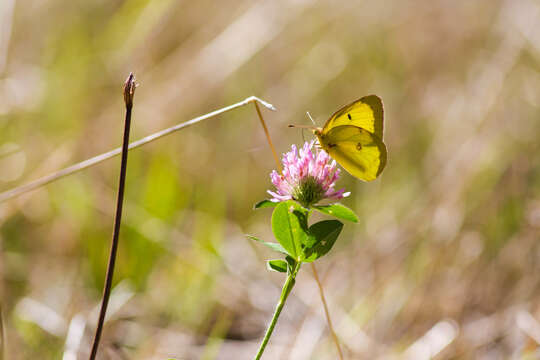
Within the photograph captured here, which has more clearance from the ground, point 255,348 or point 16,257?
point 16,257

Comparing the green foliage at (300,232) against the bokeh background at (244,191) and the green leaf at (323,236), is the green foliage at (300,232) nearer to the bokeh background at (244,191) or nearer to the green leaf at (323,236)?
the green leaf at (323,236)

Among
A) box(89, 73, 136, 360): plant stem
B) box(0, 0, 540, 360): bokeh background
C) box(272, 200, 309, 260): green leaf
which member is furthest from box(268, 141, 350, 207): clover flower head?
box(0, 0, 540, 360): bokeh background

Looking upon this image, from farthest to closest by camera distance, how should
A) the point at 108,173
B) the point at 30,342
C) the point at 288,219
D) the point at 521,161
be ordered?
the point at 108,173, the point at 521,161, the point at 30,342, the point at 288,219

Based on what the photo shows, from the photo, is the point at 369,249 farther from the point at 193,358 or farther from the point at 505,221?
the point at 193,358

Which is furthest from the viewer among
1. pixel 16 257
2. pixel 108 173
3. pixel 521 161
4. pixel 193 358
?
pixel 108 173

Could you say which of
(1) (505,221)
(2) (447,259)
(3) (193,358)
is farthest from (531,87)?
(3) (193,358)

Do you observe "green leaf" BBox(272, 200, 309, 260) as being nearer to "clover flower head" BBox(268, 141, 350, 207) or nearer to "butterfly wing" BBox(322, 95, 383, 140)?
"clover flower head" BBox(268, 141, 350, 207)

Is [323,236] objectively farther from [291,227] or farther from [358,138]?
[358,138]
